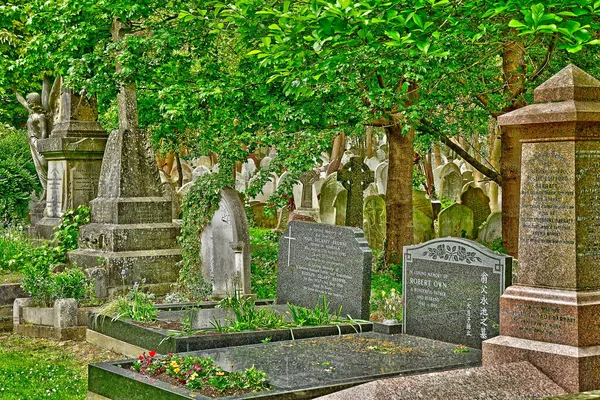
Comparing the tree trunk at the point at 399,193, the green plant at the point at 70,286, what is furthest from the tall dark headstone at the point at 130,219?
the tree trunk at the point at 399,193

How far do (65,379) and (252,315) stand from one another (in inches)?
83.5

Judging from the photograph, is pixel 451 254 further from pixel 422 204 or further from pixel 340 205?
pixel 340 205

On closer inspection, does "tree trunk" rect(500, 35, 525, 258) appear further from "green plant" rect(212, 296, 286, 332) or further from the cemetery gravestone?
the cemetery gravestone

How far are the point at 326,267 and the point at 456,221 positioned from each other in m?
9.09

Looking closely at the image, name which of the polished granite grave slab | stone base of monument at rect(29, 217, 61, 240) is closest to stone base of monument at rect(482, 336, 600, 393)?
the polished granite grave slab

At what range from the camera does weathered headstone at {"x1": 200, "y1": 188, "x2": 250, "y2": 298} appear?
12.7 metres

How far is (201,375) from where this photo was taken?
762cm

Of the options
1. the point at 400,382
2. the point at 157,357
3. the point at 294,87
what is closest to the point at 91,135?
the point at 294,87

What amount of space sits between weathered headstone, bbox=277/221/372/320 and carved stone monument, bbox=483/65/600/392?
3.08m

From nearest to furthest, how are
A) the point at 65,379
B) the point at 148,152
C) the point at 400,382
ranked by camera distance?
the point at 400,382
the point at 65,379
the point at 148,152

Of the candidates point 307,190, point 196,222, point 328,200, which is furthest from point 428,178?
point 196,222

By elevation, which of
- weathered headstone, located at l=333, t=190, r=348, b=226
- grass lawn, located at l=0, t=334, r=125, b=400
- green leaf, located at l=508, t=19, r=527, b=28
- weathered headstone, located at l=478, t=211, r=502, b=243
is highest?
green leaf, located at l=508, t=19, r=527, b=28

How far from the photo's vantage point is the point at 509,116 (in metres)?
7.79

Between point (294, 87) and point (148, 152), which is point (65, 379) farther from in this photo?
point (148, 152)
